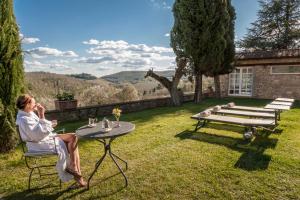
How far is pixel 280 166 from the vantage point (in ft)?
11.6

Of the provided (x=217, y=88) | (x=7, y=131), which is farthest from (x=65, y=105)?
(x=217, y=88)

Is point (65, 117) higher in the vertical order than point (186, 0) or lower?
lower

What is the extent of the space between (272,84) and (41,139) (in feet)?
45.8

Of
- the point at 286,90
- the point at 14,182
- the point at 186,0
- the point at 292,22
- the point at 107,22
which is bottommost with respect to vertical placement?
the point at 14,182

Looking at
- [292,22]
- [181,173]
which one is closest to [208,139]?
[181,173]

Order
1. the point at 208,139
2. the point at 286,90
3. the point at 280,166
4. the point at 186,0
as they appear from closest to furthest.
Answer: the point at 280,166 < the point at 208,139 < the point at 186,0 < the point at 286,90

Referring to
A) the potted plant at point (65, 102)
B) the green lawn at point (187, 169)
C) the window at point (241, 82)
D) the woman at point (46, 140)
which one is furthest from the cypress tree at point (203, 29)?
the woman at point (46, 140)

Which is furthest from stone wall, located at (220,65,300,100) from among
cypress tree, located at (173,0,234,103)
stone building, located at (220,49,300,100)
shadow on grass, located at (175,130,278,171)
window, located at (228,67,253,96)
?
shadow on grass, located at (175,130,278,171)

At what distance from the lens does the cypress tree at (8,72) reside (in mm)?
4199

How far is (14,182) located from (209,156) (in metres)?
3.36

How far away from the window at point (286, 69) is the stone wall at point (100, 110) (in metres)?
7.27

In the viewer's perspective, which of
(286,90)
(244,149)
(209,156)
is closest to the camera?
(209,156)

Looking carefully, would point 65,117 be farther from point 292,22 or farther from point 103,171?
point 292,22

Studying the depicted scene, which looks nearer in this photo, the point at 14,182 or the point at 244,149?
the point at 14,182
